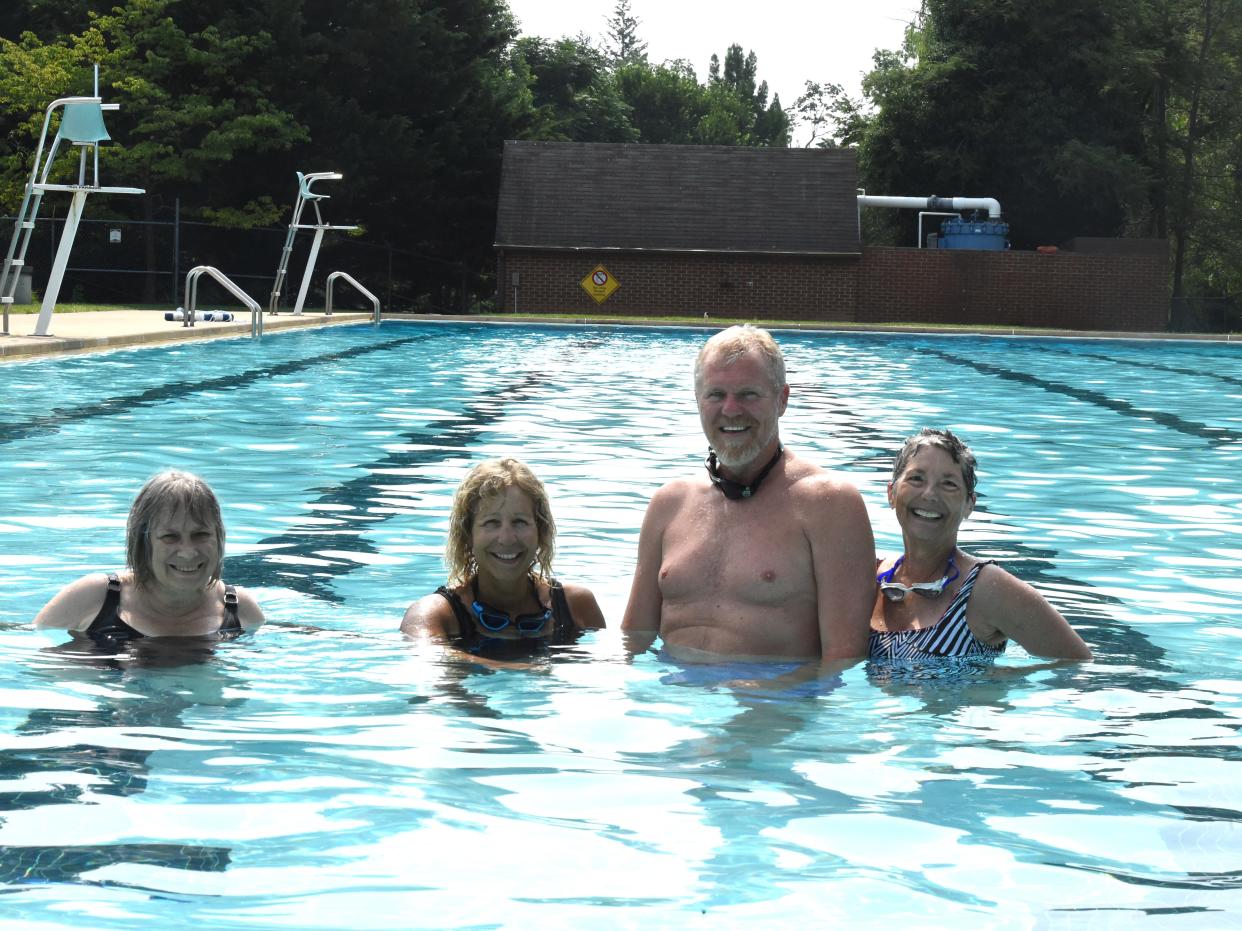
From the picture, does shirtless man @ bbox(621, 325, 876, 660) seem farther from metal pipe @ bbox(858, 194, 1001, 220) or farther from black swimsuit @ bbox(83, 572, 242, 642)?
metal pipe @ bbox(858, 194, 1001, 220)

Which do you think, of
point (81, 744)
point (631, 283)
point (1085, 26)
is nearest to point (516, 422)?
point (81, 744)

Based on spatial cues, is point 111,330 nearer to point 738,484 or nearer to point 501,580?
point 501,580

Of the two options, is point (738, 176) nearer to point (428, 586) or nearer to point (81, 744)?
point (428, 586)

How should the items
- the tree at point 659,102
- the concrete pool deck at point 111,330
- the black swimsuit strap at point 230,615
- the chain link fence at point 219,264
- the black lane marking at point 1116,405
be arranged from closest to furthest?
the black swimsuit strap at point 230,615 < the black lane marking at point 1116,405 < the concrete pool deck at point 111,330 < the chain link fence at point 219,264 < the tree at point 659,102

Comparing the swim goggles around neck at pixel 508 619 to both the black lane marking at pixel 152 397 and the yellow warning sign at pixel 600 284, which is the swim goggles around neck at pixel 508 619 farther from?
the yellow warning sign at pixel 600 284

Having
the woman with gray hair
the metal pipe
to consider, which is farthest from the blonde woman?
the metal pipe

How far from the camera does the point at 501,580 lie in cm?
576

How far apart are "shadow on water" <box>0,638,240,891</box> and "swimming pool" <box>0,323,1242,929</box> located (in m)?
0.01

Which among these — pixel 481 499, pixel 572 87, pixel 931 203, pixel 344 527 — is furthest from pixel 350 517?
pixel 572 87

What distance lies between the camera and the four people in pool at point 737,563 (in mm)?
5266

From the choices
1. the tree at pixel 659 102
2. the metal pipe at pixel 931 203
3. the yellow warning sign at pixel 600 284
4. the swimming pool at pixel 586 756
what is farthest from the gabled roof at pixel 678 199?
the tree at pixel 659 102

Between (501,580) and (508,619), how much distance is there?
21 centimetres

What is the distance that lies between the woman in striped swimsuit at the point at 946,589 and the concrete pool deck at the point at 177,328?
14.1 m

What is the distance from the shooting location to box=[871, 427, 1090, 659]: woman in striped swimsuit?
5.37 m
